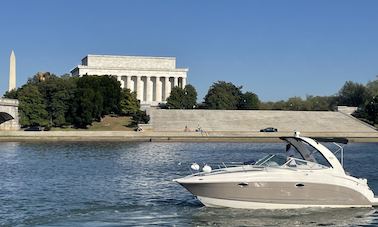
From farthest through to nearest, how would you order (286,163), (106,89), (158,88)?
(158,88), (106,89), (286,163)

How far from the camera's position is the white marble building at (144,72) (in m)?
187

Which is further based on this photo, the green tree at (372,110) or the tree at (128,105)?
the tree at (128,105)

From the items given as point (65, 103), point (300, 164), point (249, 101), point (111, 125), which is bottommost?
point (300, 164)

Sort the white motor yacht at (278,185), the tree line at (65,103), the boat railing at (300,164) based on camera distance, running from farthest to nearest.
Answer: the tree line at (65,103) < the boat railing at (300,164) < the white motor yacht at (278,185)

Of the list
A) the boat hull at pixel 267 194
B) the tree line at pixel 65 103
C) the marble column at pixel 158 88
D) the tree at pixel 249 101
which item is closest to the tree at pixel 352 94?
the tree at pixel 249 101

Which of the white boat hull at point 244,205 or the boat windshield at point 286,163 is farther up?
the boat windshield at point 286,163

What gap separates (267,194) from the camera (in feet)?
79.5

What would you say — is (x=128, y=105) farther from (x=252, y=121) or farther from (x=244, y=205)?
(x=244, y=205)

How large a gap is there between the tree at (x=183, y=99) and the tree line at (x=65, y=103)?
2540cm

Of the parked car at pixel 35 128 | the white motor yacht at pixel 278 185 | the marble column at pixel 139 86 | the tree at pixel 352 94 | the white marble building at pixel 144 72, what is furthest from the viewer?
the marble column at pixel 139 86

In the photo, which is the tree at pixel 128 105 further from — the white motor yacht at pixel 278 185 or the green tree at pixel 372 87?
the white motor yacht at pixel 278 185

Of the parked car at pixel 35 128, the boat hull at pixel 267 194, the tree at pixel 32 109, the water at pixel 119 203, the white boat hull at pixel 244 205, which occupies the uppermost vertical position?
the tree at pixel 32 109

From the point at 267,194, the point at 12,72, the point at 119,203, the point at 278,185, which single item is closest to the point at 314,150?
the point at 278,185

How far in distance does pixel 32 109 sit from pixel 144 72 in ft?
264
